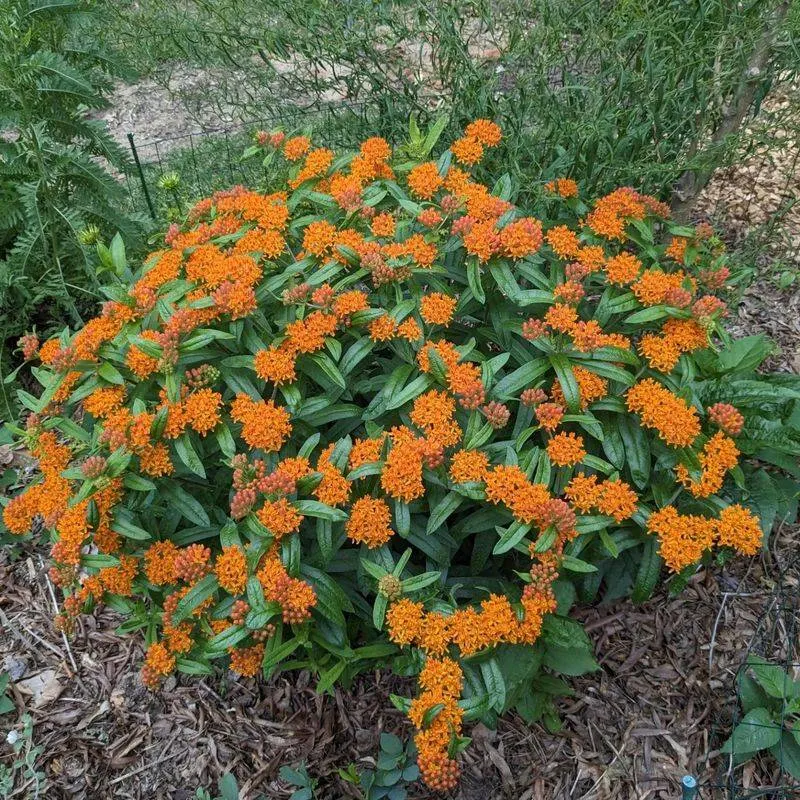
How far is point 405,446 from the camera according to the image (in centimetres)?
221

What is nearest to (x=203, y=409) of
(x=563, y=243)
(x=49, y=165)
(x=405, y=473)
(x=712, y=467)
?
(x=405, y=473)

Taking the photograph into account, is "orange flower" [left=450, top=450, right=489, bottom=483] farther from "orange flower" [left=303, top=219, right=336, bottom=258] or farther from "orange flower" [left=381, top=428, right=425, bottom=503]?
"orange flower" [left=303, top=219, right=336, bottom=258]

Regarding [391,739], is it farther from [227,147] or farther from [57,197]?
[227,147]

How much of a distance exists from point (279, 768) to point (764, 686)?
70.3 inches

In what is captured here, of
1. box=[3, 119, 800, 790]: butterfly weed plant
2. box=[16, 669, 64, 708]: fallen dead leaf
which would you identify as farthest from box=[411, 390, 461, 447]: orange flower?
box=[16, 669, 64, 708]: fallen dead leaf

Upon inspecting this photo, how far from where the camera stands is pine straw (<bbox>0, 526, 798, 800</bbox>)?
256 centimetres

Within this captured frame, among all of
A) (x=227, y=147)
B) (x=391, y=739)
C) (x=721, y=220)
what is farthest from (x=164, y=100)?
(x=391, y=739)

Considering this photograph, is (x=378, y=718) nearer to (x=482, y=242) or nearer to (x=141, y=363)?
(x=141, y=363)

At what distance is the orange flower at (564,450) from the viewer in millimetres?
2252

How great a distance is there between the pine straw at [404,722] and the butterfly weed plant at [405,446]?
0.23 metres

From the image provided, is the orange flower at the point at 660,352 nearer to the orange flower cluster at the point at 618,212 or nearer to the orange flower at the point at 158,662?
the orange flower cluster at the point at 618,212

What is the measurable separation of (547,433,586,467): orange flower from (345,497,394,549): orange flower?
571 mm

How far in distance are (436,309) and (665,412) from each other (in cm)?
84

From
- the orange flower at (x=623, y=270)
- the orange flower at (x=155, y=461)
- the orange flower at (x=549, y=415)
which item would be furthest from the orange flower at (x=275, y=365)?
the orange flower at (x=623, y=270)
